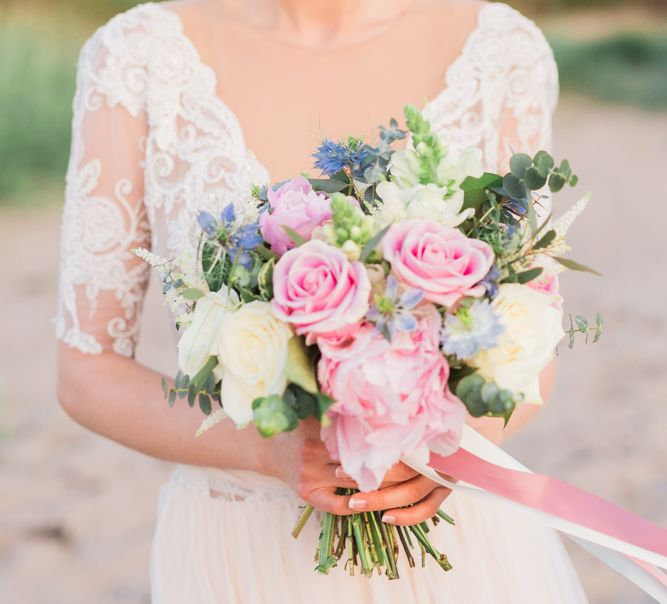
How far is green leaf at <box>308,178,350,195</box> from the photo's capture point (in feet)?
5.00

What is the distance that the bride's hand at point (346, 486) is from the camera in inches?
63.0

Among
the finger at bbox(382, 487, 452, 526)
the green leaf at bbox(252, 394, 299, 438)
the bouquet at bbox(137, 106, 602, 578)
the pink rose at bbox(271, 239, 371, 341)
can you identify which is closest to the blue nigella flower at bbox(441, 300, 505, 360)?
the bouquet at bbox(137, 106, 602, 578)

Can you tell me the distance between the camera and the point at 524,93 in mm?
2186

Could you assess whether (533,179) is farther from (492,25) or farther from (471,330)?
Result: (492,25)

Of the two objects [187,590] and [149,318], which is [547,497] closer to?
[187,590]

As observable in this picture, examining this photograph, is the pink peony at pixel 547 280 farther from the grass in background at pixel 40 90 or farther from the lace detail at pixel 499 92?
the grass in background at pixel 40 90

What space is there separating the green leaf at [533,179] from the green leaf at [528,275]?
0.37 feet

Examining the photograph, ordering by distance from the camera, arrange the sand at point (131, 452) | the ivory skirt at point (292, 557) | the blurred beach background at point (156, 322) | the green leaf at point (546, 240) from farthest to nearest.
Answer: the blurred beach background at point (156, 322) < the sand at point (131, 452) < the ivory skirt at point (292, 557) < the green leaf at point (546, 240)

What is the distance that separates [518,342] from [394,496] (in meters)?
0.42

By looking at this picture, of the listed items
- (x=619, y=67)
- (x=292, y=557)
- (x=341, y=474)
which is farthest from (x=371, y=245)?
(x=619, y=67)

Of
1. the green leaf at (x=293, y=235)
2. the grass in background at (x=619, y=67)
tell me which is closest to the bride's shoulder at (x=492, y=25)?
the green leaf at (x=293, y=235)

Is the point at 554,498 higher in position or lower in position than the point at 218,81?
lower

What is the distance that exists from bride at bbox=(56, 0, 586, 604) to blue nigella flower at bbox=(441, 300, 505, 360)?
0.54 metres

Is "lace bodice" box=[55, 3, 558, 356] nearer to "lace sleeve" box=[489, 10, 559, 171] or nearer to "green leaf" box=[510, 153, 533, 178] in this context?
"lace sleeve" box=[489, 10, 559, 171]
